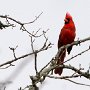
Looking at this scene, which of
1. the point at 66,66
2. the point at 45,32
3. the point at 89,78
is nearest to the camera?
the point at 89,78

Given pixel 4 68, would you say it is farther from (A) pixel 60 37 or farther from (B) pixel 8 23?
(A) pixel 60 37

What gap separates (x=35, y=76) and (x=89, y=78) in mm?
1072

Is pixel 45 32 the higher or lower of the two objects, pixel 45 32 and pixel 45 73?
the higher

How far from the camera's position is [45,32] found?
5.75 m

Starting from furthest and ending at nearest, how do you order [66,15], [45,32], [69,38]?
[66,15]
[69,38]
[45,32]

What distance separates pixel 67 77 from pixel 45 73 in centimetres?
28

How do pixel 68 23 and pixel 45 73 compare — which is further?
pixel 68 23

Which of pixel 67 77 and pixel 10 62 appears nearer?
pixel 67 77

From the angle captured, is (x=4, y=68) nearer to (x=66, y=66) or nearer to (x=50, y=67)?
(x=50, y=67)

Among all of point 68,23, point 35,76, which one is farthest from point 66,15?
point 35,76

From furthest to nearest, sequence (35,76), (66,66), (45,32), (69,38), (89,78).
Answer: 1. (69,38)
2. (45,32)
3. (66,66)
4. (89,78)
5. (35,76)

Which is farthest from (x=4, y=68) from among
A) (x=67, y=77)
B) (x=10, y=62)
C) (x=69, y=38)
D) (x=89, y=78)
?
(x=69, y=38)

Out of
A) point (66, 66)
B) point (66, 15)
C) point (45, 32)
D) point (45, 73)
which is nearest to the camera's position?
point (45, 73)

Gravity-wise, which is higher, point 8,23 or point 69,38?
point 8,23
